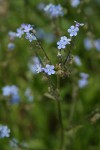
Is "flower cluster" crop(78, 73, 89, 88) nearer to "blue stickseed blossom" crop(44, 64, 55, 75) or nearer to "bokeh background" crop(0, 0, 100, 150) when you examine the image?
"bokeh background" crop(0, 0, 100, 150)

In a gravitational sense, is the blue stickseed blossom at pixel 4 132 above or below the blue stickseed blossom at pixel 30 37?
below

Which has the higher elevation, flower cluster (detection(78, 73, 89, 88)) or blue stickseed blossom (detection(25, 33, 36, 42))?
flower cluster (detection(78, 73, 89, 88))

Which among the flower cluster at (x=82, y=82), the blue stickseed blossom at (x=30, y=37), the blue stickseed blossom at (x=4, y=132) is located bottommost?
the blue stickseed blossom at (x=4, y=132)

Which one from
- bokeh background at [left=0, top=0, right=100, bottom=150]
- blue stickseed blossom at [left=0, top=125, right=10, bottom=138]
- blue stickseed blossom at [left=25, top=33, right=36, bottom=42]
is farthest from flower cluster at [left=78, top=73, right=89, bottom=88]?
blue stickseed blossom at [left=25, top=33, right=36, bottom=42]

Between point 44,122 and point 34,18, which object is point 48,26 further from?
point 44,122

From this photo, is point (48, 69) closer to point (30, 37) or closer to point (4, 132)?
point (30, 37)

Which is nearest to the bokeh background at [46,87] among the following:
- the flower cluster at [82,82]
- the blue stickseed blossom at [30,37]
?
the flower cluster at [82,82]

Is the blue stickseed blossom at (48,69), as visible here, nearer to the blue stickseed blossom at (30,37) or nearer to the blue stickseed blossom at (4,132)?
the blue stickseed blossom at (30,37)

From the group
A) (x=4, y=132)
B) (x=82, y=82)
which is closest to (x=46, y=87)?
(x=82, y=82)
